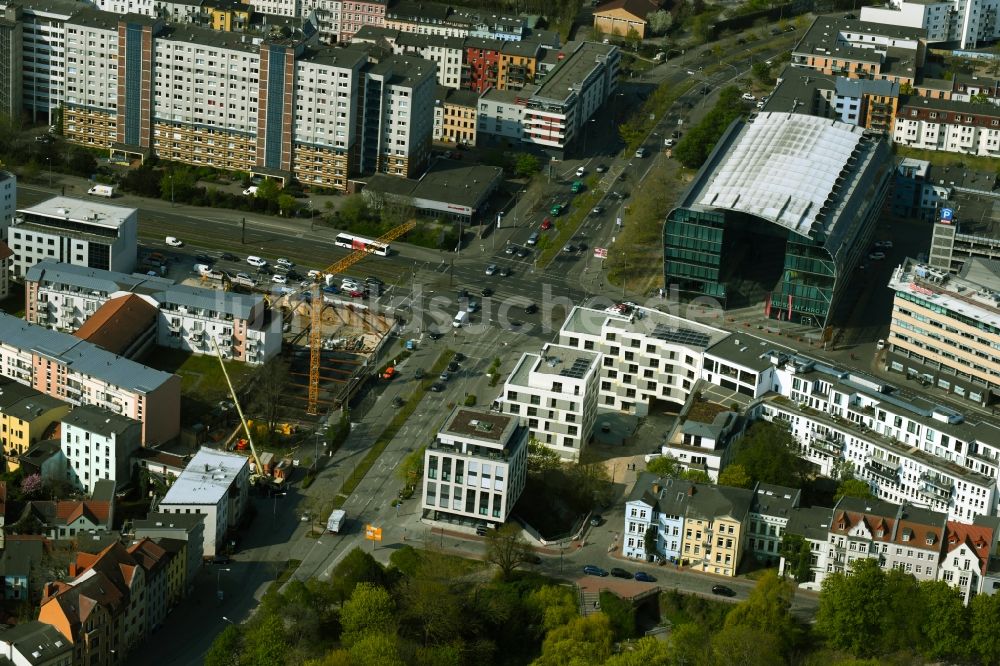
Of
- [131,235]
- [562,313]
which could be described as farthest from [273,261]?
[562,313]

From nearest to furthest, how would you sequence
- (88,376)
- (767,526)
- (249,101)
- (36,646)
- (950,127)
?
(36,646)
(767,526)
(88,376)
(249,101)
(950,127)

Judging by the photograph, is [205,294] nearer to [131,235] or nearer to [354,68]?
[131,235]

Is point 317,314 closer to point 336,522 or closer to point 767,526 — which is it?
point 336,522

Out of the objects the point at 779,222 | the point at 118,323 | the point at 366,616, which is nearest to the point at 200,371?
the point at 118,323

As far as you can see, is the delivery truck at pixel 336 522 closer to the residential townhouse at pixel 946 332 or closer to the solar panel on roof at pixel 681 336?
the solar panel on roof at pixel 681 336

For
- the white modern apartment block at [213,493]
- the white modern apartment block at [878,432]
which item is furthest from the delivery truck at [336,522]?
the white modern apartment block at [878,432]

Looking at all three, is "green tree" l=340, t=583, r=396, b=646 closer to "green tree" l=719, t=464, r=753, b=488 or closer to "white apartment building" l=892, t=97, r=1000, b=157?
"green tree" l=719, t=464, r=753, b=488

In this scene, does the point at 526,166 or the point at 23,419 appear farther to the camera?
the point at 526,166
